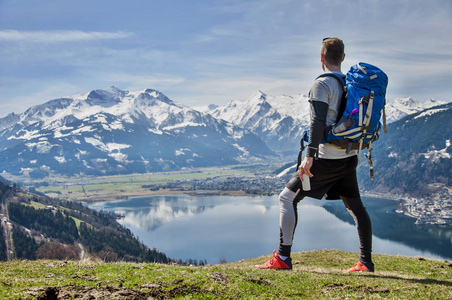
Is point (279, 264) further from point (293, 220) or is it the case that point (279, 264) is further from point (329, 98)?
point (329, 98)

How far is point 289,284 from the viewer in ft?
20.2

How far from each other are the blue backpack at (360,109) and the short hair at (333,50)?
15.7 inches

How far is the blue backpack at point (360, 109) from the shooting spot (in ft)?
21.2

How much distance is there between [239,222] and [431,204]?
8717cm

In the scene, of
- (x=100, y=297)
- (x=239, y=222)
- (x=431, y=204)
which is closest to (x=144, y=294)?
(x=100, y=297)

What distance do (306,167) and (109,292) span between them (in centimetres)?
384

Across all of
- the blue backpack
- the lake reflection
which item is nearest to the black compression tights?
the blue backpack

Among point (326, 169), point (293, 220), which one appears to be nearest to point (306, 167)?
point (326, 169)

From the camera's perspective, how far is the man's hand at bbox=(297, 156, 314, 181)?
6.73 metres

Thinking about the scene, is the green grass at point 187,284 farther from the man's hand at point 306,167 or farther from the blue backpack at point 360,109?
the blue backpack at point 360,109

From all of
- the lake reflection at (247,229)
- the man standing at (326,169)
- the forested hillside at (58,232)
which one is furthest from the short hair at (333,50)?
the lake reflection at (247,229)

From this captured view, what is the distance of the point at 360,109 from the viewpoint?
6.44m

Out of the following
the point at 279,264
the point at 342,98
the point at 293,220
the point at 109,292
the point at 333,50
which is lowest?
the point at 279,264

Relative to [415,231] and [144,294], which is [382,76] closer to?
[144,294]
